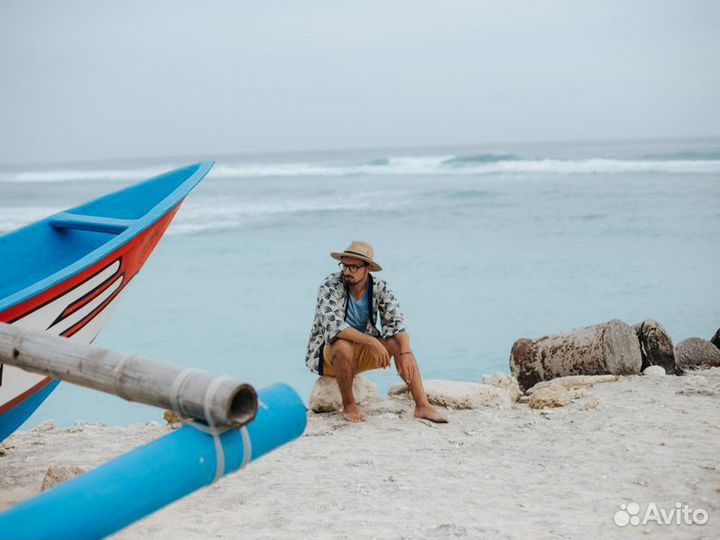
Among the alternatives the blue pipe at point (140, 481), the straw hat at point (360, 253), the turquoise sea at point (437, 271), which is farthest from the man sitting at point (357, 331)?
the blue pipe at point (140, 481)

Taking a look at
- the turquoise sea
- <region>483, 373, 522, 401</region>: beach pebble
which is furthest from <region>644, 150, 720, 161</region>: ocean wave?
<region>483, 373, 522, 401</region>: beach pebble

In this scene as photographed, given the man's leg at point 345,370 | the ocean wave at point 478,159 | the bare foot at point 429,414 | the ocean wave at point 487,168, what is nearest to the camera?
the man's leg at point 345,370

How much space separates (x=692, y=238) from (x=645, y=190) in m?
7.78

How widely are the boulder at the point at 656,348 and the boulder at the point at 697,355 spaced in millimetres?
311

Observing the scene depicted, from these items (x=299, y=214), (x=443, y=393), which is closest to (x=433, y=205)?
(x=299, y=214)

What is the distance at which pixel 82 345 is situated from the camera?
1909 millimetres

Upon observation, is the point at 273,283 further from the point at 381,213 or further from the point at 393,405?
the point at 381,213

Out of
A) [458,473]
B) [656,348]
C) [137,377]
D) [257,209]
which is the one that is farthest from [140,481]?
[257,209]

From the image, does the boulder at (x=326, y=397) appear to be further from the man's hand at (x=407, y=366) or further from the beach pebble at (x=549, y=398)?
the beach pebble at (x=549, y=398)

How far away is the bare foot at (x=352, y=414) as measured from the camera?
14.7ft

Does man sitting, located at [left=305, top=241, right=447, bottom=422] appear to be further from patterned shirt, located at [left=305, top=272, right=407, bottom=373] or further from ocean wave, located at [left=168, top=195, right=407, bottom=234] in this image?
ocean wave, located at [left=168, top=195, right=407, bottom=234]

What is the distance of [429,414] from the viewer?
445 cm

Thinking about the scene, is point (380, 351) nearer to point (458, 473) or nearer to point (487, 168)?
point (458, 473)

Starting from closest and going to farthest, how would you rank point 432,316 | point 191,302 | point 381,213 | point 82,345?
point 82,345, point 432,316, point 191,302, point 381,213
